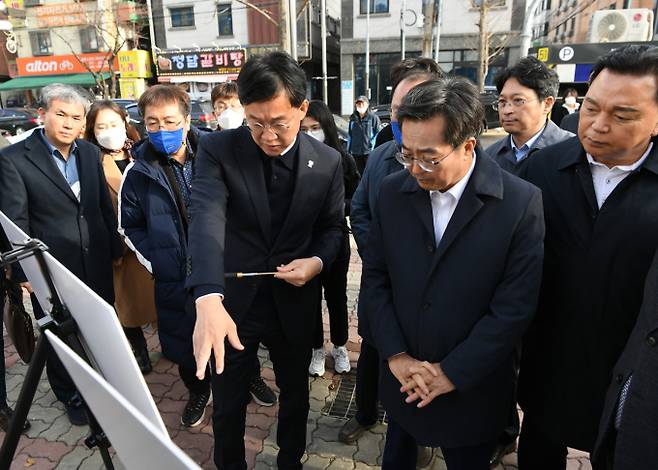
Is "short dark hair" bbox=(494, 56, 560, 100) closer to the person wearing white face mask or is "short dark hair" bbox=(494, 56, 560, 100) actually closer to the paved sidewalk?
the paved sidewalk

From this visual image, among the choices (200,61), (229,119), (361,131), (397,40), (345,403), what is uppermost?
(397,40)

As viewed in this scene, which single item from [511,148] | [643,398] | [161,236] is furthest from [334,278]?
[643,398]

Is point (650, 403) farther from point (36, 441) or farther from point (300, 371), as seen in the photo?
point (36, 441)

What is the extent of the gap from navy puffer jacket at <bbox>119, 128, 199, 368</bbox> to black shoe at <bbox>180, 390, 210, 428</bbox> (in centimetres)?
33

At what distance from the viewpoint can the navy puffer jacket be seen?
7.98ft

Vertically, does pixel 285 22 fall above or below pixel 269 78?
above

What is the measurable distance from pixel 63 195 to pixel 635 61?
8.84 feet

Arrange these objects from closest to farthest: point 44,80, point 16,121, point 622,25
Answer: point 622,25 → point 16,121 → point 44,80

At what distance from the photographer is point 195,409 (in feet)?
8.96

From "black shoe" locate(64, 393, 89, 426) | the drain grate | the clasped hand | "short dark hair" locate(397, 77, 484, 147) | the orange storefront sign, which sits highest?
the orange storefront sign

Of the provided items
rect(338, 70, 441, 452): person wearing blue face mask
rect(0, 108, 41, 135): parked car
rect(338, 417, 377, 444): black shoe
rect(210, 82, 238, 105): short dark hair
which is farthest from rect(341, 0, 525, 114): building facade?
rect(338, 417, 377, 444): black shoe

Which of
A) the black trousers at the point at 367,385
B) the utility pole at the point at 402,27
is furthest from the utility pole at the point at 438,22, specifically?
the black trousers at the point at 367,385

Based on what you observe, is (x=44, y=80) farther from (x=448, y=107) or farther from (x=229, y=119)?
(x=448, y=107)

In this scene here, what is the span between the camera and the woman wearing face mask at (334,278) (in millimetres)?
3086
